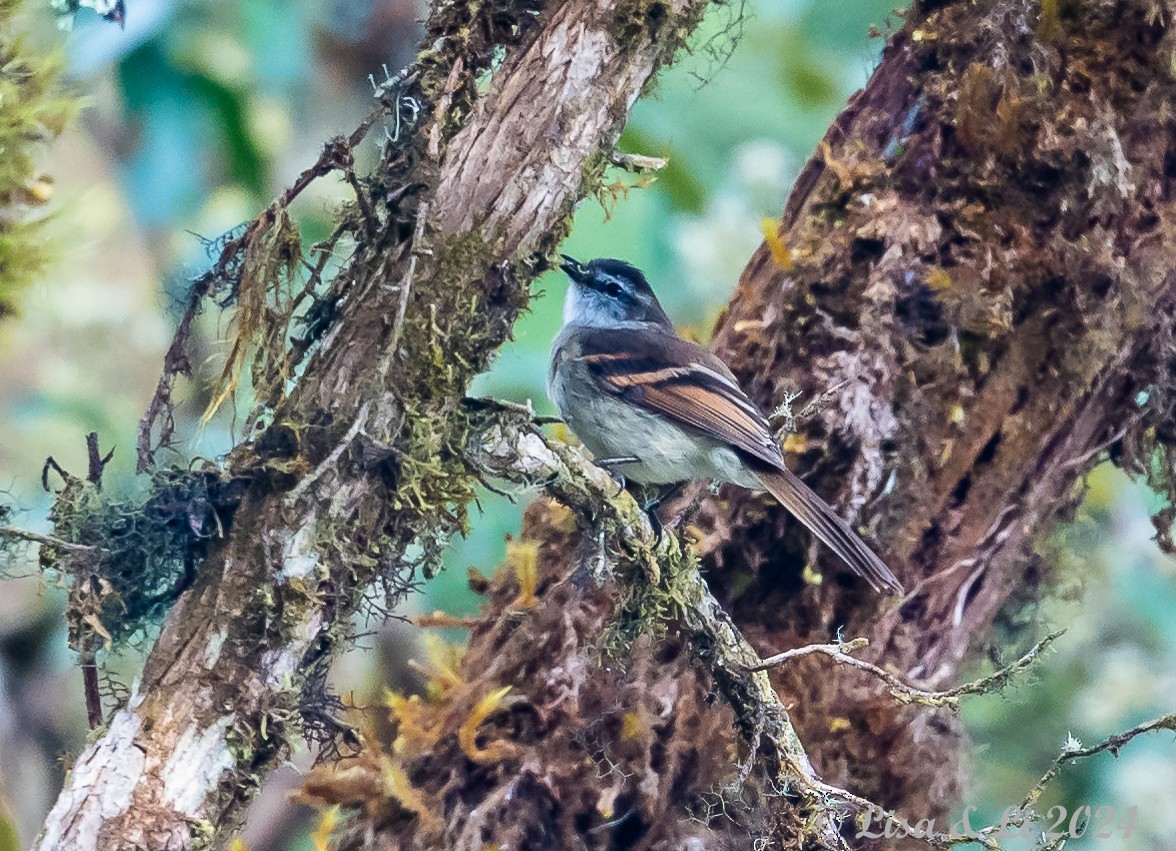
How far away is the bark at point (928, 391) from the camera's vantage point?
302 centimetres

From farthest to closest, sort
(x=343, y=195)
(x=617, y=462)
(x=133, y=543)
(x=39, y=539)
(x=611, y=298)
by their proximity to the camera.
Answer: (x=611, y=298) < (x=617, y=462) < (x=343, y=195) < (x=133, y=543) < (x=39, y=539)

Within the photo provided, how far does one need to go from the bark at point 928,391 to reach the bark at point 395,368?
79 centimetres

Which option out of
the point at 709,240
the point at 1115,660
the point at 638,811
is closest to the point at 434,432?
the point at 638,811

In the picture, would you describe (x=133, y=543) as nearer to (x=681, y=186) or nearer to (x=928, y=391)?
(x=928, y=391)

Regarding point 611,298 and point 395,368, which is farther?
point 611,298

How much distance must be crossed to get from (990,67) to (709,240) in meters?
2.15

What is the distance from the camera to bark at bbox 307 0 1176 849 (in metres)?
3.02

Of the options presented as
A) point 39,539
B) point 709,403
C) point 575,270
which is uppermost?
point 575,270

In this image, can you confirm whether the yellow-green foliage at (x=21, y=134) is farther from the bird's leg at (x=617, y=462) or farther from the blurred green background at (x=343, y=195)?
the bird's leg at (x=617, y=462)

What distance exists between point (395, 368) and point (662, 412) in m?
1.36

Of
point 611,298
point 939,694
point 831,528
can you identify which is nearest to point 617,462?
point 831,528

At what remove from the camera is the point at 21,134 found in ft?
8.95

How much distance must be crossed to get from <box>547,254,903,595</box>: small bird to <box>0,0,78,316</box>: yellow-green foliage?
1542 mm

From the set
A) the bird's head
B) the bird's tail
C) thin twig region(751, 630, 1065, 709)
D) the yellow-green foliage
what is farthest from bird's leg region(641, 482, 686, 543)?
the yellow-green foliage
